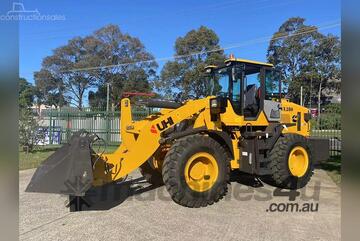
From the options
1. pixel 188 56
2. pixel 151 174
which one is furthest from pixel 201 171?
pixel 188 56

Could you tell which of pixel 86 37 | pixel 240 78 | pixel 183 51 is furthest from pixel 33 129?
pixel 86 37

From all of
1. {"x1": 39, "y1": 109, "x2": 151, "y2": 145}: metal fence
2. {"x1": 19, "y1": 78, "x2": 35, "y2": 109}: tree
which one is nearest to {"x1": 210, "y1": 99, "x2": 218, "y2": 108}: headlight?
{"x1": 19, "y1": 78, "x2": 35, "y2": 109}: tree

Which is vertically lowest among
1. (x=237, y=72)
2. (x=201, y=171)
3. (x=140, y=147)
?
(x=201, y=171)

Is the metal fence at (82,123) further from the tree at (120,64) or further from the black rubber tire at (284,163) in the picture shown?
the tree at (120,64)

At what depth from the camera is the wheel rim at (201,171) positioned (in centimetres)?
698

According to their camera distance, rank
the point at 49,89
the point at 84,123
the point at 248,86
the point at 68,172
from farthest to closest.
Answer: the point at 49,89 → the point at 84,123 → the point at 248,86 → the point at 68,172

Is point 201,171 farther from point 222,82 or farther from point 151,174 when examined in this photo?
point 222,82

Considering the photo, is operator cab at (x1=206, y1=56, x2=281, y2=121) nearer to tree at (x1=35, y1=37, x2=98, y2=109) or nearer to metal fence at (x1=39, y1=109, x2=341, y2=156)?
metal fence at (x1=39, y1=109, x2=341, y2=156)

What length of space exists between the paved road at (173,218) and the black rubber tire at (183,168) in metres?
0.18

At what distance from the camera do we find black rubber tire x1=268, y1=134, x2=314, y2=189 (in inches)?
320

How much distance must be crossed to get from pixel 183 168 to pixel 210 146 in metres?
0.75

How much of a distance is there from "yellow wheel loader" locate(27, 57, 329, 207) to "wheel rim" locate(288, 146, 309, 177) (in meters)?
0.02

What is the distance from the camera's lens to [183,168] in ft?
22.3

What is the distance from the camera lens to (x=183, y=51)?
141 ft
